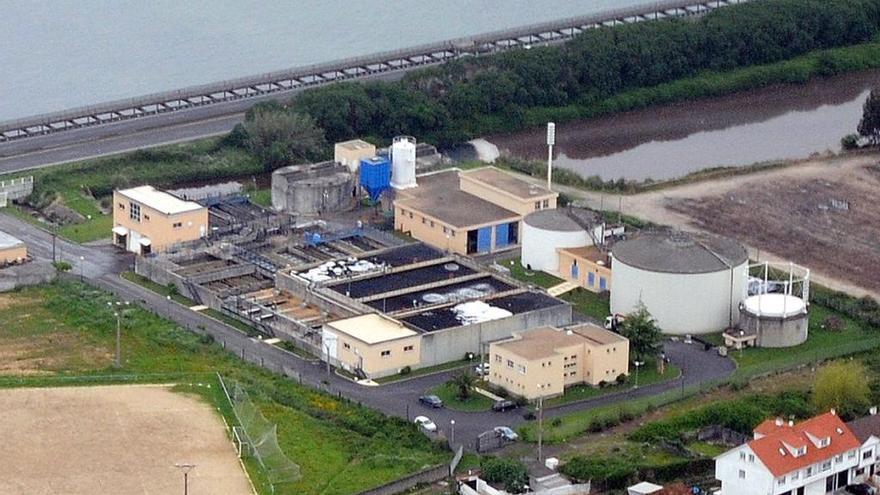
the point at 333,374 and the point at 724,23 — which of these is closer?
the point at 333,374

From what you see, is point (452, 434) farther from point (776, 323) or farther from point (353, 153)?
point (353, 153)

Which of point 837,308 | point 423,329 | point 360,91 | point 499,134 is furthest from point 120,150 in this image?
point 837,308

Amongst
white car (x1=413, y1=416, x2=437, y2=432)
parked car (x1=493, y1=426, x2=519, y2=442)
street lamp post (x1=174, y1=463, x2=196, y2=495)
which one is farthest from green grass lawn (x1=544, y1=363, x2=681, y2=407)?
street lamp post (x1=174, y1=463, x2=196, y2=495)

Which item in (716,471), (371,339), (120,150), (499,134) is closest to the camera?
(716,471)

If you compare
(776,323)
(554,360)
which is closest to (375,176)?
(776,323)

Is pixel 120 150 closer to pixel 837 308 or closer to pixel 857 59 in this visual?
pixel 837 308

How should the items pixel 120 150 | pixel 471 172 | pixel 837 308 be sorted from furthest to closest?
1. pixel 120 150
2. pixel 471 172
3. pixel 837 308
